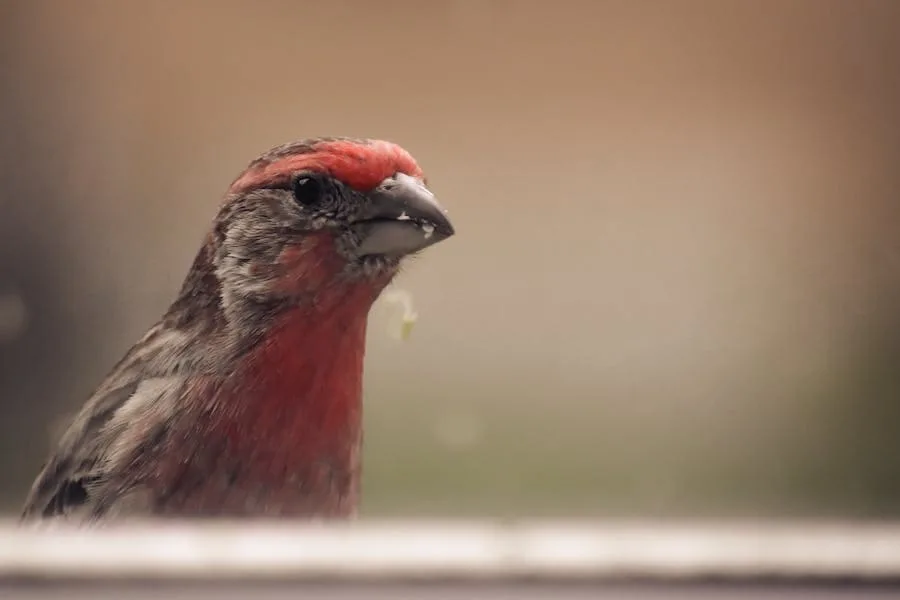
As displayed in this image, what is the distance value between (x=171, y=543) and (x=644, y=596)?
59 centimetres

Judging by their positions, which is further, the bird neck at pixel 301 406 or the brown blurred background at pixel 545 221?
the brown blurred background at pixel 545 221

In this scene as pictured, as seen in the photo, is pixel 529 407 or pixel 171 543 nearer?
pixel 171 543

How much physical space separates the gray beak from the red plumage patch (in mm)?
14

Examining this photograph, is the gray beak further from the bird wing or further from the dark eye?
the bird wing

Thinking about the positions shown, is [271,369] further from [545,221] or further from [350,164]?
[545,221]

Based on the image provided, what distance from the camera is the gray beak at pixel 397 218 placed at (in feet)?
3.42

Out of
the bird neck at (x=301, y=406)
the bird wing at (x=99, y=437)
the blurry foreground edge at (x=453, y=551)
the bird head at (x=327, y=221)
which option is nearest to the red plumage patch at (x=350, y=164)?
the bird head at (x=327, y=221)

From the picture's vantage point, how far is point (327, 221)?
3.45 feet

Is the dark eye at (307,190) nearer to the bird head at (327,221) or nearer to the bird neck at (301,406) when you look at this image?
the bird head at (327,221)

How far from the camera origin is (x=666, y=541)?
1147 mm

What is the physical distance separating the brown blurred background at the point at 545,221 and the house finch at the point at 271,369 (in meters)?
0.07

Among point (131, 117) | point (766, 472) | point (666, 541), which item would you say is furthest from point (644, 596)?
point (131, 117)

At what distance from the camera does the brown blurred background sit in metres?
1.15

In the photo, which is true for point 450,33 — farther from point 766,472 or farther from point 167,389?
point 766,472
